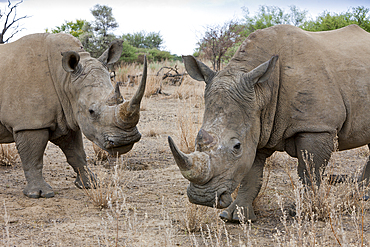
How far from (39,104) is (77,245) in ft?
A: 6.47

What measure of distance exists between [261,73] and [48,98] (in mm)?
2629

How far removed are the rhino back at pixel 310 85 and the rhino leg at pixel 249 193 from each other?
0.36 m

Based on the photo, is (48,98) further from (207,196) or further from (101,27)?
(101,27)

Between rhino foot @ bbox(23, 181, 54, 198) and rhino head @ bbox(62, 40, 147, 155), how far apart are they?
88 centimetres

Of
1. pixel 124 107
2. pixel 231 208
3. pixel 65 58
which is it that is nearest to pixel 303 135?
pixel 231 208

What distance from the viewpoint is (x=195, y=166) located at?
3100 mm

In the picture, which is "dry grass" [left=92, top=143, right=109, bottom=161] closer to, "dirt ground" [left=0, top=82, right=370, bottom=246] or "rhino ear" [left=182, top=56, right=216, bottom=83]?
"dirt ground" [left=0, top=82, right=370, bottom=246]

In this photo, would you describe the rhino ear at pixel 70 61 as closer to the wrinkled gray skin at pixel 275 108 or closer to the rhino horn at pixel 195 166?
the wrinkled gray skin at pixel 275 108

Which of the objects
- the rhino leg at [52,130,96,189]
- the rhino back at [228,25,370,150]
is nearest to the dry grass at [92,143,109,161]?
the rhino leg at [52,130,96,189]

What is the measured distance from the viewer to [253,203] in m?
4.44

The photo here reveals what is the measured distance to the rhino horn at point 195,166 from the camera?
9.96ft

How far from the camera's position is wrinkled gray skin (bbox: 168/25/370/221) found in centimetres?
336

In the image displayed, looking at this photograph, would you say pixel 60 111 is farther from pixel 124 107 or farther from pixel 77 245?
pixel 77 245

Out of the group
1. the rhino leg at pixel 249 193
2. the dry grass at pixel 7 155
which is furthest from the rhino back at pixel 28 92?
the rhino leg at pixel 249 193
